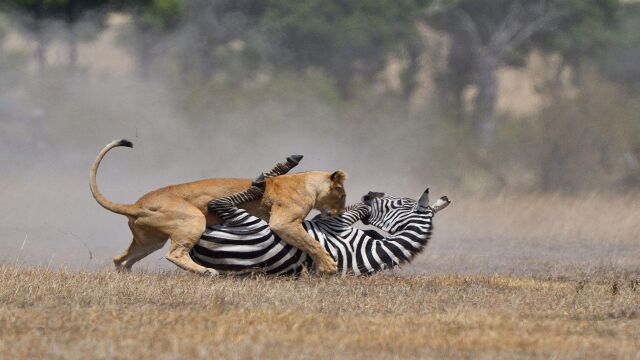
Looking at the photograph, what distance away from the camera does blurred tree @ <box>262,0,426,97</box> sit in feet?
100

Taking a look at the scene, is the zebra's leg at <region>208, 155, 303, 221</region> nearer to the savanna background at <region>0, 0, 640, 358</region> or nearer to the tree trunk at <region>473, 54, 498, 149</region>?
the savanna background at <region>0, 0, 640, 358</region>

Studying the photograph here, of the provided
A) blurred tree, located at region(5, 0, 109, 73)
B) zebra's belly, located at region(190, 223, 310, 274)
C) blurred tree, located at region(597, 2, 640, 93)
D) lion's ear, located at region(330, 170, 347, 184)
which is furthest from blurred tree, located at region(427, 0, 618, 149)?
zebra's belly, located at region(190, 223, 310, 274)

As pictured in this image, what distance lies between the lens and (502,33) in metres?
32.1

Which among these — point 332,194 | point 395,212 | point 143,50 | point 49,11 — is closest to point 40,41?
point 49,11

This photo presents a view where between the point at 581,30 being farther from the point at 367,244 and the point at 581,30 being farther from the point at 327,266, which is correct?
the point at 327,266

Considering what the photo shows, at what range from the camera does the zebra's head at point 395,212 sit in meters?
12.0

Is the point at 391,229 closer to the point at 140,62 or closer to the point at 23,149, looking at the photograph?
the point at 23,149

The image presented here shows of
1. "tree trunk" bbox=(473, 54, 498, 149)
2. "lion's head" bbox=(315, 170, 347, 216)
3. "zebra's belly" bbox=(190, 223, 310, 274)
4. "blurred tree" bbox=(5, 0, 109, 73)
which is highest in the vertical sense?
"blurred tree" bbox=(5, 0, 109, 73)

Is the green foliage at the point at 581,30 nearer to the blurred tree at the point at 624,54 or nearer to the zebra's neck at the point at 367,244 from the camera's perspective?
the blurred tree at the point at 624,54

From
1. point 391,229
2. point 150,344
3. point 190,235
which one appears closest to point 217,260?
point 190,235

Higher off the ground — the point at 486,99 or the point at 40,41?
the point at 40,41

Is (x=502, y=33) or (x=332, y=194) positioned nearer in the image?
(x=332, y=194)

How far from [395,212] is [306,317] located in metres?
4.11

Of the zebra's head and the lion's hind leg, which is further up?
the zebra's head
